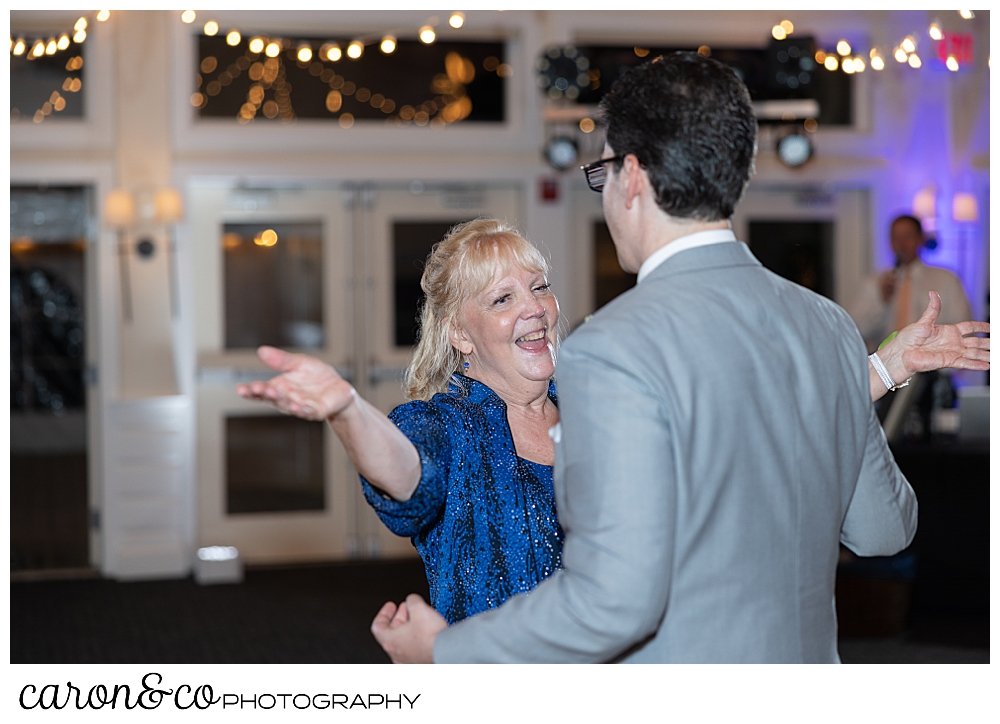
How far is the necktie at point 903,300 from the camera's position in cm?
622

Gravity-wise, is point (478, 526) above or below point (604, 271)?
below

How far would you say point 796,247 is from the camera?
6.89 meters

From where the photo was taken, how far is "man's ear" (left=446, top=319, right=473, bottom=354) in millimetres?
2010

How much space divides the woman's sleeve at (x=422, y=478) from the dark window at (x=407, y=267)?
4.90m

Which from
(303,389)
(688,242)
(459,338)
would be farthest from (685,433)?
(459,338)

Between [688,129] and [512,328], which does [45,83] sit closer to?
[512,328]

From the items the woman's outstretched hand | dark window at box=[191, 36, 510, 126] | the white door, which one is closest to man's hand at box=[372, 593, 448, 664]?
the woman's outstretched hand

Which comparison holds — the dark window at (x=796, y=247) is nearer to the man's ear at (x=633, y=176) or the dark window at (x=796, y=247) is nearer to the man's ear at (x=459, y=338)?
the man's ear at (x=459, y=338)

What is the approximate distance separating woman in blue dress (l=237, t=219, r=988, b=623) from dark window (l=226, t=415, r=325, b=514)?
4606 mm

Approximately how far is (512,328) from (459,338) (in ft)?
0.43

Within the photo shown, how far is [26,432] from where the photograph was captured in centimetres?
673

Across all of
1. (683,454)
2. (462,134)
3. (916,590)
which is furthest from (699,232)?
(462,134)

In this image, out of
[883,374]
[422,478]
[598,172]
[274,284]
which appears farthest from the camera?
[274,284]
